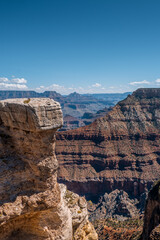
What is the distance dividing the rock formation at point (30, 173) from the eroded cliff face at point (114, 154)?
71.2 metres

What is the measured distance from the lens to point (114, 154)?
9300cm

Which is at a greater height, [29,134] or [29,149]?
[29,134]

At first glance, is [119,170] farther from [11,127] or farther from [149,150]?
[11,127]

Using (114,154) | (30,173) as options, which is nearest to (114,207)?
(114,154)

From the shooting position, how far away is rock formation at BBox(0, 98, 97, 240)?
13797 millimetres

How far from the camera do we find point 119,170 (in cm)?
9062

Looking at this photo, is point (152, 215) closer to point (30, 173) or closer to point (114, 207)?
point (30, 173)

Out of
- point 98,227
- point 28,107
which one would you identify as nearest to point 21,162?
point 28,107

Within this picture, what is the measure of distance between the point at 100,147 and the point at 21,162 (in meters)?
82.8

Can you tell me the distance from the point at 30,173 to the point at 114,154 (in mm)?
81482

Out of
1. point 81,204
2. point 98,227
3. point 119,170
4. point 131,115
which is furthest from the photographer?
point 131,115

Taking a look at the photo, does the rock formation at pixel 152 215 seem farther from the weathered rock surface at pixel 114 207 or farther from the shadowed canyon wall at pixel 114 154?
the shadowed canyon wall at pixel 114 154

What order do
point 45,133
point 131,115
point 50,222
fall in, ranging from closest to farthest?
point 45,133
point 50,222
point 131,115

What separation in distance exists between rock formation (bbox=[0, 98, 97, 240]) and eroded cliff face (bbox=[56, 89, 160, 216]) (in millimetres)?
71162
